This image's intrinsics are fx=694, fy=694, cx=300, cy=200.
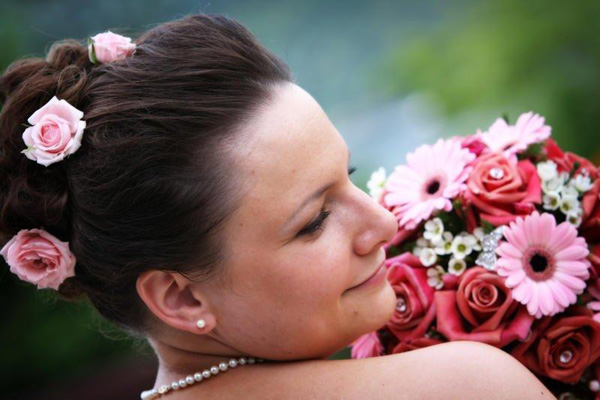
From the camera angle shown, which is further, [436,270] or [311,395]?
[436,270]

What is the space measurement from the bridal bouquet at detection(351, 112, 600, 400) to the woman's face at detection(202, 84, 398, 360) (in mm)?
179

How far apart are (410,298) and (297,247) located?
1.37 ft

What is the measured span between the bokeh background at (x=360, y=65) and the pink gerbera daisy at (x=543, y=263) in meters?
2.66

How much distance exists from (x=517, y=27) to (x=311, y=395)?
11.4 ft

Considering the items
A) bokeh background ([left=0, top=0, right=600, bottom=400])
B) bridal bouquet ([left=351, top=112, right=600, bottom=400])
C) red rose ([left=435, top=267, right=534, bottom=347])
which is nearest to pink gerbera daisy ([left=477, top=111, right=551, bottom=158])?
bridal bouquet ([left=351, top=112, right=600, bottom=400])

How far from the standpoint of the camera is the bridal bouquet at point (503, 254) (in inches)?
69.2

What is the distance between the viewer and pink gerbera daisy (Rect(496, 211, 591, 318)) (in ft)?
5.72

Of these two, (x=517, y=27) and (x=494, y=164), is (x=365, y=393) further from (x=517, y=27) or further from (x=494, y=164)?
(x=517, y=27)

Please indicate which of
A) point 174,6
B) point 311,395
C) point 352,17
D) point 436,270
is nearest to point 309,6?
point 352,17

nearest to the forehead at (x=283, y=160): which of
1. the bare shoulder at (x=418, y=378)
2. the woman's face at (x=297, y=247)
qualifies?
the woman's face at (x=297, y=247)

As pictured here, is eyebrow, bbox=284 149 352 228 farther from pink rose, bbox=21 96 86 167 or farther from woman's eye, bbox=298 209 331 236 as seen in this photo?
pink rose, bbox=21 96 86 167

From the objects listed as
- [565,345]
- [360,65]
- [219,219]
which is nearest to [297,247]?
[219,219]

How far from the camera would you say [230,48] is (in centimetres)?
183

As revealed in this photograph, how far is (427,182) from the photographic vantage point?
210 cm
